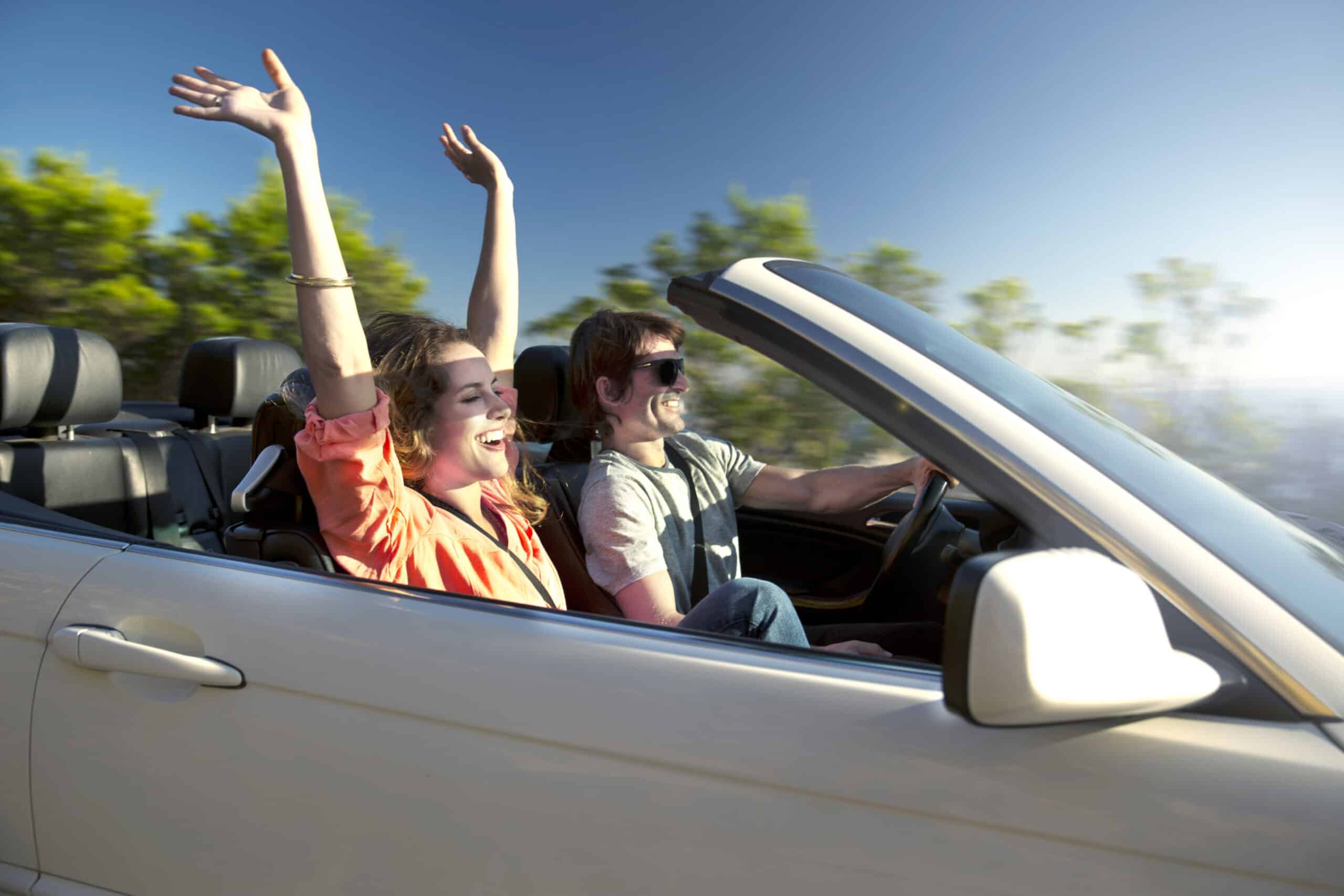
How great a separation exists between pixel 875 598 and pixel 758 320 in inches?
47.3

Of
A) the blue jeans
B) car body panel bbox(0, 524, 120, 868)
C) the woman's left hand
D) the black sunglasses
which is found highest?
the woman's left hand

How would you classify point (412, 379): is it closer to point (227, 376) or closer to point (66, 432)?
point (66, 432)

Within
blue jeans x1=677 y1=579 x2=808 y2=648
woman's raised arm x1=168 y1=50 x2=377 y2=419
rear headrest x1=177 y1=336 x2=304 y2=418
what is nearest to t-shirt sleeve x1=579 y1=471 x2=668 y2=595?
blue jeans x1=677 y1=579 x2=808 y2=648

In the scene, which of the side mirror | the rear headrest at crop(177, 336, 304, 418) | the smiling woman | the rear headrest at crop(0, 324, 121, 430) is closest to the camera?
the side mirror

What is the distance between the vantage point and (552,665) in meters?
1.20

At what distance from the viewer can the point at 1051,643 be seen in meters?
0.90

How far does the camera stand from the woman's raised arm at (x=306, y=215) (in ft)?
5.12

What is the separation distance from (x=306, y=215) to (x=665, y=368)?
2.89 ft

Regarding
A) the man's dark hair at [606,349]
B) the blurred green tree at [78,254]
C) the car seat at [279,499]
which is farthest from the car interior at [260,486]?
the blurred green tree at [78,254]

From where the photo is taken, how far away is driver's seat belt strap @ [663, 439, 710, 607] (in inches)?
87.4

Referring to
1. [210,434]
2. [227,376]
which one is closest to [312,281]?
[227,376]

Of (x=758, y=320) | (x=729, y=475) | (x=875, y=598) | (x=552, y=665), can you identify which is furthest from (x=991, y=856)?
(x=729, y=475)

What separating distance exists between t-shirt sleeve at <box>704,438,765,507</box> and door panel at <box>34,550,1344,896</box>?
1.27 m

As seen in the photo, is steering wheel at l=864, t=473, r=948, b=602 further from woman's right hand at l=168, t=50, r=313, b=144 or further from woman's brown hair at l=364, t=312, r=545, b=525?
woman's right hand at l=168, t=50, r=313, b=144
